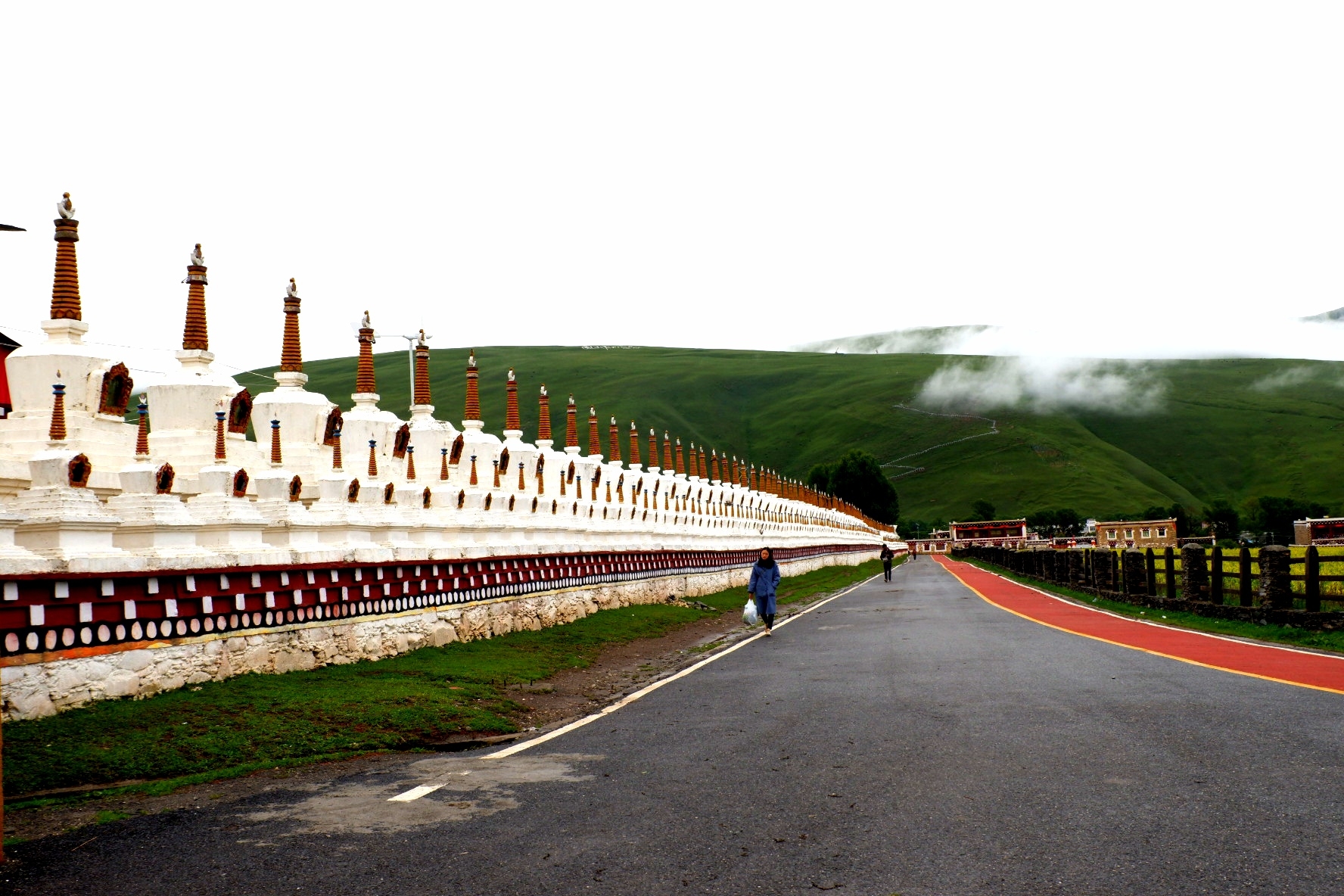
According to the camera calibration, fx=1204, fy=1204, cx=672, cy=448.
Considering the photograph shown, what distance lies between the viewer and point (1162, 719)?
32.2ft

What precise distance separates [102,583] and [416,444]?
9.84 m

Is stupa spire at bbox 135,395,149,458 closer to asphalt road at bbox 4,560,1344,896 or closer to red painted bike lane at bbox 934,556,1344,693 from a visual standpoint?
asphalt road at bbox 4,560,1344,896

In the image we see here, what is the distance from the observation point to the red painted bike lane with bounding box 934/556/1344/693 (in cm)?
1334

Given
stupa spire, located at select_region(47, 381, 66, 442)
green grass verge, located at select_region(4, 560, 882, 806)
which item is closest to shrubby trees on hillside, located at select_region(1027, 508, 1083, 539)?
green grass verge, located at select_region(4, 560, 882, 806)

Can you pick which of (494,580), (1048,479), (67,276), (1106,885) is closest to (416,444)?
(494,580)

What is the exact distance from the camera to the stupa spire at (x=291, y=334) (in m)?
15.6

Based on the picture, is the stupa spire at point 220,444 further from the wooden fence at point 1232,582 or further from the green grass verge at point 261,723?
the wooden fence at point 1232,582

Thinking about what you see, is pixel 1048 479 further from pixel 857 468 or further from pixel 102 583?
pixel 102 583

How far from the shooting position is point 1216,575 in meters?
24.8

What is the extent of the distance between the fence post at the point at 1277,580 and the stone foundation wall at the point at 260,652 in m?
12.6

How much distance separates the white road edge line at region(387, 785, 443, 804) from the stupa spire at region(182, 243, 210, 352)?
800 cm

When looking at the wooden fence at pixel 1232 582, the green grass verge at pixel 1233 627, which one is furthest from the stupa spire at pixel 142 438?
the wooden fence at pixel 1232 582

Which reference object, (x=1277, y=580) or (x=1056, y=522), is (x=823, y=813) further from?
(x=1056, y=522)

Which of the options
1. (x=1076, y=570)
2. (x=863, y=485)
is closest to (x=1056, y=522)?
(x=863, y=485)
